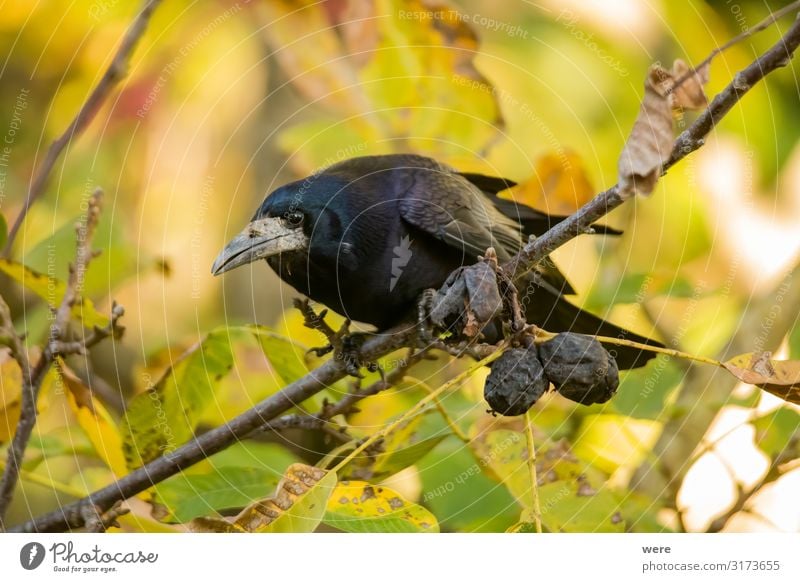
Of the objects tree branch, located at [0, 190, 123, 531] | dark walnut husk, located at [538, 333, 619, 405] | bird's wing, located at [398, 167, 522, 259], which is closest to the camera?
dark walnut husk, located at [538, 333, 619, 405]

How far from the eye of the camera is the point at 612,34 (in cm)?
201

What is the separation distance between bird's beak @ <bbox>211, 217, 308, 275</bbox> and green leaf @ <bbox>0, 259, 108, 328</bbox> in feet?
0.78

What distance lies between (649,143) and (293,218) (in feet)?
3.10

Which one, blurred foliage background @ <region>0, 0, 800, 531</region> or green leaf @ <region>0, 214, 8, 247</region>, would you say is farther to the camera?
blurred foliage background @ <region>0, 0, 800, 531</region>

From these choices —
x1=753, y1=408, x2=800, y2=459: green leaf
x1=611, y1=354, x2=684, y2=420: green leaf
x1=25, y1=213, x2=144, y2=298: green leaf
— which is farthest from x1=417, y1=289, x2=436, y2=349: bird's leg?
x1=753, y1=408, x2=800, y2=459: green leaf

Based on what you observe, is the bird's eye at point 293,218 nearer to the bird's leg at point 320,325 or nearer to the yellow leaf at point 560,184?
the bird's leg at point 320,325

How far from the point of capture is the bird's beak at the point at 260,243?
1654mm

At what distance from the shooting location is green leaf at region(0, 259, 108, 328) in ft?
5.19

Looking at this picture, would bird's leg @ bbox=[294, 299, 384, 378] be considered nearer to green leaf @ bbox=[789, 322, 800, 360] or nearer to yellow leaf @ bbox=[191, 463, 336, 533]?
yellow leaf @ bbox=[191, 463, 336, 533]

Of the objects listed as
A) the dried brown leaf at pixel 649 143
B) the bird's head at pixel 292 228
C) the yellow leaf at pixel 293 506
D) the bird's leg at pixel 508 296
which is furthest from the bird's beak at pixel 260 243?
the dried brown leaf at pixel 649 143

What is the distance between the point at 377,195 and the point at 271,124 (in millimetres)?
429

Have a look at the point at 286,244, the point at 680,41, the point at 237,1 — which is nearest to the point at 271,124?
the point at 237,1

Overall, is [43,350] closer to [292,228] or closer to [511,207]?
[292,228]
